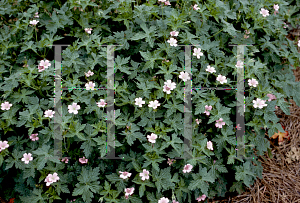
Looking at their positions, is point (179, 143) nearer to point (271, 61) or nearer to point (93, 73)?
point (93, 73)

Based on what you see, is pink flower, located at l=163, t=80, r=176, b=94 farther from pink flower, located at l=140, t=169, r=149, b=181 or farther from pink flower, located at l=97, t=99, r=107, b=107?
pink flower, located at l=140, t=169, r=149, b=181

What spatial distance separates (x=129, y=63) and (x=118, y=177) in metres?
1.36

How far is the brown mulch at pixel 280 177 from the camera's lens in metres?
3.06

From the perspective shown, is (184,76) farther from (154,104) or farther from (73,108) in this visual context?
(73,108)

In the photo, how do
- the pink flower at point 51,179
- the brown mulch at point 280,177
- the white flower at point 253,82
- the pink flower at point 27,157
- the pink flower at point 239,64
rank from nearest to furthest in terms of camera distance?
the pink flower at point 51,179 < the pink flower at point 27,157 < the white flower at point 253,82 < the pink flower at point 239,64 < the brown mulch at point 280,177

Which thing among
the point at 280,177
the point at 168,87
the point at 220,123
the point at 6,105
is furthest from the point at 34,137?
the point at 280,177

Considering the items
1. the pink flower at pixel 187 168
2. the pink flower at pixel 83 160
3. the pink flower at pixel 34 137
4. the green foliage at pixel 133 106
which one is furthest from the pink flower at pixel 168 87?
the pink flower at pixel 34 137

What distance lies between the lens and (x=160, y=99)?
9.28ft

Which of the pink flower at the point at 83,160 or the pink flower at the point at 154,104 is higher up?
the pink flower at the point at 154,104

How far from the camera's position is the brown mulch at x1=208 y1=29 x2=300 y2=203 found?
3059 mm

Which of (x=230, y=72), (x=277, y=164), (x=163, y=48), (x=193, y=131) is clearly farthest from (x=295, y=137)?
(x=163, y=48)

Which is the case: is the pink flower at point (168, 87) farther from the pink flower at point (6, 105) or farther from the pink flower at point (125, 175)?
the pink flower at point (6, 105)

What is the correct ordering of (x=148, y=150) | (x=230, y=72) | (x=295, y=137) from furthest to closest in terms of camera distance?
(x=295, y=137), (x=230, y=72), (x=148, y=150)

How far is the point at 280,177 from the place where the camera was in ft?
10.6
